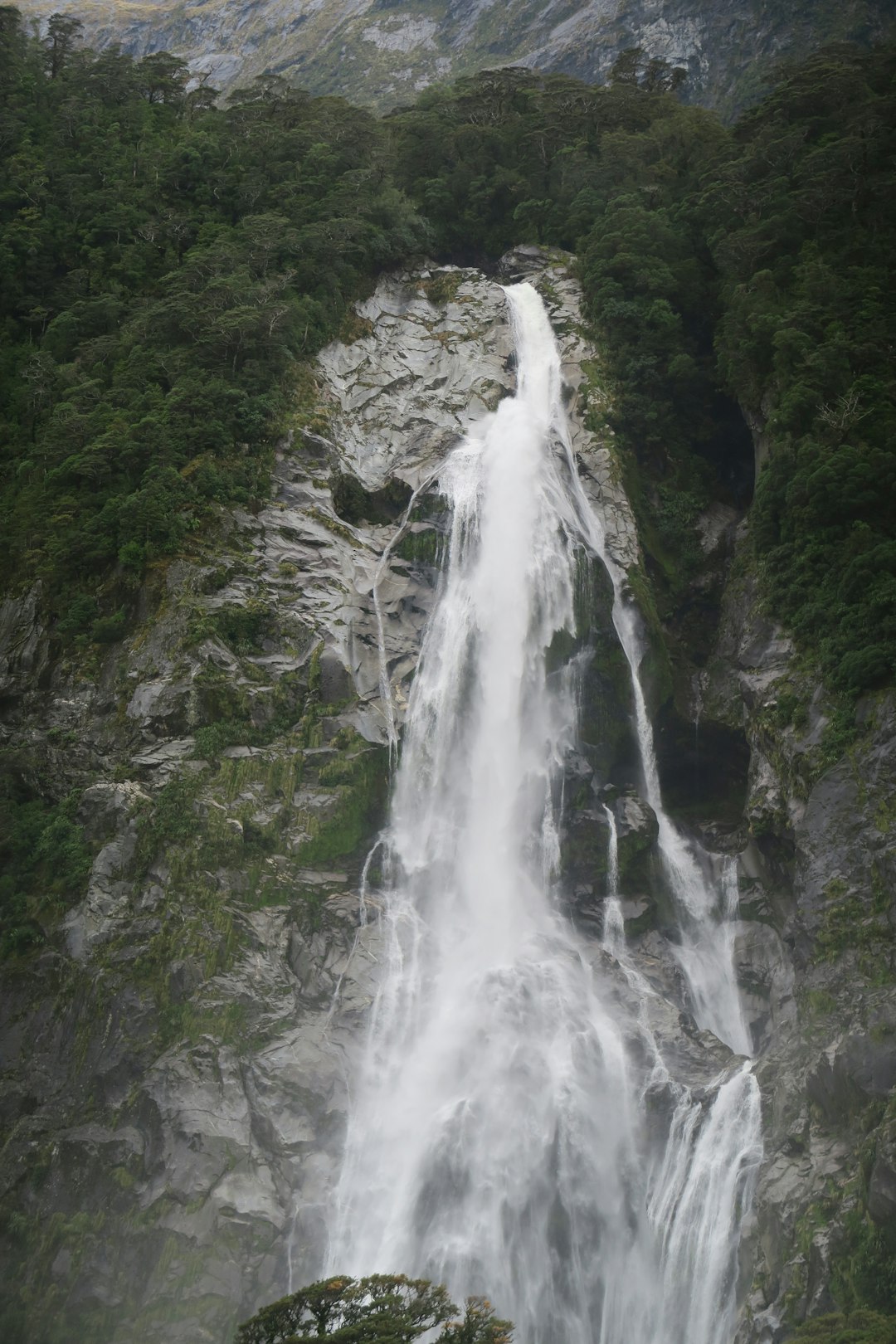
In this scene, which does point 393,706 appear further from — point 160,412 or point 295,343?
point 295,343

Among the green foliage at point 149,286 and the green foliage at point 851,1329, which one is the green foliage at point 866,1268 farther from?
the green foliage at point 149,286

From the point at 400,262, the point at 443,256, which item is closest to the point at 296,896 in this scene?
the point at 400,262

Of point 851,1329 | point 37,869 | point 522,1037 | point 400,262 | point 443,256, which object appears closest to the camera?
point 851,1329

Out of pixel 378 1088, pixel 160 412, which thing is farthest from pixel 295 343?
pixel 378 1088

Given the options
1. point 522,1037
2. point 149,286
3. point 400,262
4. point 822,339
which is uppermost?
point 400,262

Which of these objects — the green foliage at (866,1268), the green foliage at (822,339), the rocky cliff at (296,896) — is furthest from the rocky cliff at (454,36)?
the green foliage at (866,1268)

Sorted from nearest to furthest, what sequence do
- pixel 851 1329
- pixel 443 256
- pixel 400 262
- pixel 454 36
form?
pixel 851 1329 → pixel 400 262 → pixel 443 256 → pixel 454 36

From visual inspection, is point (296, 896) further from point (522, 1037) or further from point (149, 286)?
point (149, 286)

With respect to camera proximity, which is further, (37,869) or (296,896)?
(296,896)
